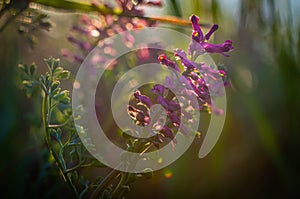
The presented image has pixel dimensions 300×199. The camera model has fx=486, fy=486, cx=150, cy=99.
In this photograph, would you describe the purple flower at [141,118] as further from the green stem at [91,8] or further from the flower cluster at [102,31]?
the flower cluster at [102,31]

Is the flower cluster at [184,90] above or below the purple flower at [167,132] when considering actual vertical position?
above

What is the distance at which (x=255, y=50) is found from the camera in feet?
9.93

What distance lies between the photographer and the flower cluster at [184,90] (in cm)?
106

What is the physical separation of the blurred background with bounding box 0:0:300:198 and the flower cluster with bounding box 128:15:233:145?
44cm

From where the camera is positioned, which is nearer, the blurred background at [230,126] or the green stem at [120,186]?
the green stem at [120,186]

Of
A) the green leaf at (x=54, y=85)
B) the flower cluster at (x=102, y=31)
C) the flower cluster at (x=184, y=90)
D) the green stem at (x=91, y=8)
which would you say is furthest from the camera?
the flower cluster at (x=102, y=31)

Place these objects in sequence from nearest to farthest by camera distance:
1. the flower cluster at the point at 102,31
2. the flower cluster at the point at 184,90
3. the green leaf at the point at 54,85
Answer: the flower cluster at the point at 184,90 < the green leaf at the point at 54,85 < the flower cluster at the point at 102,31

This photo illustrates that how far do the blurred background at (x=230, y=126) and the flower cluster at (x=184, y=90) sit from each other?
1.45 feet

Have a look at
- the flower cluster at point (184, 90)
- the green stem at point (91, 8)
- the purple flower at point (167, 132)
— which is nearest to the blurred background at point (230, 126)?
the green stem at point (91, 8)

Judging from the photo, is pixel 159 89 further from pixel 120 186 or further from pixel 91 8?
pixel 91 8

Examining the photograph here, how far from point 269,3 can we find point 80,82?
3.25 feet

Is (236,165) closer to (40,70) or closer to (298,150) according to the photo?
(298,150)

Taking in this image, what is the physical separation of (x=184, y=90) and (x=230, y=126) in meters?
1.62

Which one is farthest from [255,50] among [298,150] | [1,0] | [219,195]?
[1,0]
